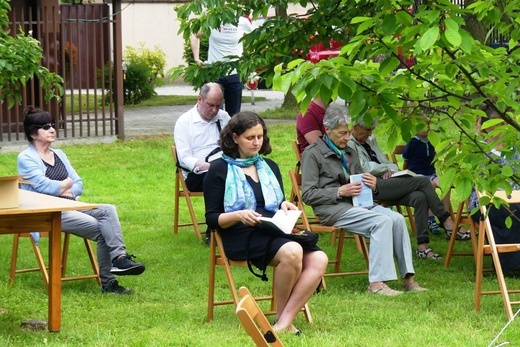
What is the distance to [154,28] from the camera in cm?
3017

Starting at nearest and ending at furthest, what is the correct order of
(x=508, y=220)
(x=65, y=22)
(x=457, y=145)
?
1. (x=457, y=145)
2. (x=508, y=220)
3. (x=65, y=22)

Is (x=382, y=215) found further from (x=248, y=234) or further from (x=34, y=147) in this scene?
(x=34, y=147)

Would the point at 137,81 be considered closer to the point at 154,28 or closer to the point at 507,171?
the point at 154,28

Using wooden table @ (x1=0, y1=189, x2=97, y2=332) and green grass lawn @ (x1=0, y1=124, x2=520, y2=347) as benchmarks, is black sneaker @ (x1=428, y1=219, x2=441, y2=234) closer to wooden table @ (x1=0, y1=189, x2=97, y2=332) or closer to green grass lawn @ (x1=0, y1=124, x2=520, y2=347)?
green grass lawn @ (x1=0, y1=124, x2=520, y2=347)

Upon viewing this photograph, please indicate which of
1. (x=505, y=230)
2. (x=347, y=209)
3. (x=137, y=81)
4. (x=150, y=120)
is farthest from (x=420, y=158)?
(x=137, y=81)

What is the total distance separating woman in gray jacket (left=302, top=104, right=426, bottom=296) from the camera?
789 centimetres

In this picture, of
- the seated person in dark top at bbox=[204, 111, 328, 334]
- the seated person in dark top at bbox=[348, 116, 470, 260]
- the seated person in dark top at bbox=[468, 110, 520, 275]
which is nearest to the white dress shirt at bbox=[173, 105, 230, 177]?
the seated person in dark top at bbox=[348, 116, 470, 260]

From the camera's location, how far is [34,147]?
8.31 metres

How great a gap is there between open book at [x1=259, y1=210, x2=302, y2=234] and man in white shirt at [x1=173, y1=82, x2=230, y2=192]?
317 cm

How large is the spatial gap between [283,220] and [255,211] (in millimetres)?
319

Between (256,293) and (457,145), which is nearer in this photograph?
(457,145)

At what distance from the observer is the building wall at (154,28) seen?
2980cm

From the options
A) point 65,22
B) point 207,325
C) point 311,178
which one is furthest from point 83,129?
point 207,325

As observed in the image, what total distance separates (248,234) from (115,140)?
9.58 m
